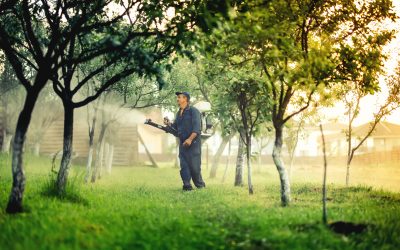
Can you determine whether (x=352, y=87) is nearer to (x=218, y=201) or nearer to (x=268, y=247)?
(x=218, y=201)

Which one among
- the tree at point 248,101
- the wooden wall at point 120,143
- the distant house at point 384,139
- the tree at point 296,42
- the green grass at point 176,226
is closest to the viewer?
the green grass at point 176,226

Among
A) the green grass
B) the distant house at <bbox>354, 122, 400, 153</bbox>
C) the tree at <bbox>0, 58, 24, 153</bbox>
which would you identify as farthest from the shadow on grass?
the distant house at <bbox>354, 122, 400, 153</bbox>

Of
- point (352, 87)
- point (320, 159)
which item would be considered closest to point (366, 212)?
point (352, 87)

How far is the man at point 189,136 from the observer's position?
1359 centimetres

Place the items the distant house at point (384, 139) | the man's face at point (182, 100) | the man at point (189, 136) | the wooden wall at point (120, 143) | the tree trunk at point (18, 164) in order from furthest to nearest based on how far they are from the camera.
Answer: the distant house at point (384, 139)
the wooden wall at point (120, 143)
the man's face at point (182, 100)
the man at point (189, 136)
the tree trunk at point (18, 164)

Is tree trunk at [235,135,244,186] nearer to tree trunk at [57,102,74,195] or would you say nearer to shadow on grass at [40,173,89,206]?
shadow on grass at [40,173,89,206]

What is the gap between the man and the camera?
1359 cm

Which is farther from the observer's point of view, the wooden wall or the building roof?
the building roof

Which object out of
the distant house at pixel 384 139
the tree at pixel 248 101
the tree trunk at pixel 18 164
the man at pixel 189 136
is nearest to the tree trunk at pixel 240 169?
the man at pixel 189 136

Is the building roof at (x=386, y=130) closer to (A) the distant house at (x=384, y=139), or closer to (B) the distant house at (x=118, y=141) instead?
(A) the distant house at (x=384, y=139)

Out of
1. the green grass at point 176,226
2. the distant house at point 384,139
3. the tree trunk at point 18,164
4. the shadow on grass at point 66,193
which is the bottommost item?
the green grass at point 176,226

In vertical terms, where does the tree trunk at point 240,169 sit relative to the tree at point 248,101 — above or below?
below

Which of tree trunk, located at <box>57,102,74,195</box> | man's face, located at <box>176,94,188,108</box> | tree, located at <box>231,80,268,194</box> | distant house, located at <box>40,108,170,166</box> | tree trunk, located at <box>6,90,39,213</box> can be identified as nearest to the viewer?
tree trunk, located at <box>6,90,39,213</box>

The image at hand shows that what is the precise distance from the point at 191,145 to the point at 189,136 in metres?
0.38
